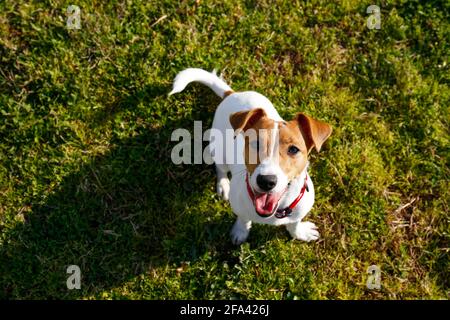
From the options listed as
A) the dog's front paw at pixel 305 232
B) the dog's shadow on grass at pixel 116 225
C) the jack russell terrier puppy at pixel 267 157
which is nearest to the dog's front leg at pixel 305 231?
the dog's front paw at pixel 305 232

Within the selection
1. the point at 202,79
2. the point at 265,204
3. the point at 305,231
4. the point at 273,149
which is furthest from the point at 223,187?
the point at 273,149

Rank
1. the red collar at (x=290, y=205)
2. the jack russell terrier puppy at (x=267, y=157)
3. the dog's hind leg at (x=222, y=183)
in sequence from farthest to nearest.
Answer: the dog's hind leg at (x=222, y=183) < the red collar at (x=290, y=205) < the jack russell terrier puppy at (x=267, y=157)

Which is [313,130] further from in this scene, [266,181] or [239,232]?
[239,232]

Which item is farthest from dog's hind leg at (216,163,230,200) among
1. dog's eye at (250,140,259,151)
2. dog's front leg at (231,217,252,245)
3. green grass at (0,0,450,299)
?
dog's eye at (250,140,259,151)

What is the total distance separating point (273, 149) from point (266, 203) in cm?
48

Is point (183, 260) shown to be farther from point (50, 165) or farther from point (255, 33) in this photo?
point (255, 33)

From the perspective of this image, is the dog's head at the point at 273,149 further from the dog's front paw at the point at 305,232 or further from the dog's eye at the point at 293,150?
the dog's front paw at the point at 305,232

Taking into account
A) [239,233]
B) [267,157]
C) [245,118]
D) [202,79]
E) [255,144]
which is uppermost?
[202,79]

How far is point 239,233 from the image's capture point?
5.07m

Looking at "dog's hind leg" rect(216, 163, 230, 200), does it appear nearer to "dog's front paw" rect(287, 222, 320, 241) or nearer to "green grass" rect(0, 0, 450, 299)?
"green grass" rect(0, 0, 450, 299)

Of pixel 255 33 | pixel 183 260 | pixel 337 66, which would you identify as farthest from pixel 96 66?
pixel 337 66

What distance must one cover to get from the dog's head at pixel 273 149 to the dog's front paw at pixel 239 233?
1.12 metres

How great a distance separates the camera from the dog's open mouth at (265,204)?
392 centimetres
